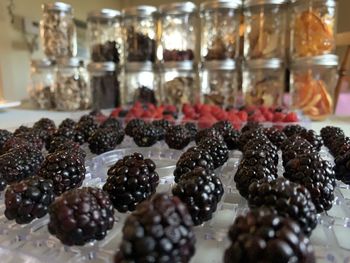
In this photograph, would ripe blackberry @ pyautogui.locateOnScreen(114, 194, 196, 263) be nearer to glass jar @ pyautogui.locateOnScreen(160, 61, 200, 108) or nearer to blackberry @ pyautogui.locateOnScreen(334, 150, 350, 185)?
blackberry @ pyautogui.locateOnScreen(334, 150, 350, 185)

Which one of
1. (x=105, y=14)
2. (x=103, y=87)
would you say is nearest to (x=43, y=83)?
(x=103, y=87)

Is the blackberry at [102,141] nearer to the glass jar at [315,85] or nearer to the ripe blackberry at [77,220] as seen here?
the ripe blackberry at [77,220]

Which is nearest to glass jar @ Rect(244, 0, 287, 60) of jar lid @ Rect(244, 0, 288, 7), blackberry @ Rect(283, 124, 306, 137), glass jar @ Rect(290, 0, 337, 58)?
jar lid @ Rect(244, 0, 288, 7)

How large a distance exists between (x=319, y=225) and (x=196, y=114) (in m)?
0.83

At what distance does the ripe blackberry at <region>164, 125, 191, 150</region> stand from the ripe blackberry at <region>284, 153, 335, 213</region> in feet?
1.25

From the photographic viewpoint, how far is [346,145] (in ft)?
2.18

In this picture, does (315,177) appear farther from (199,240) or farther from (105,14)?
(105,14)

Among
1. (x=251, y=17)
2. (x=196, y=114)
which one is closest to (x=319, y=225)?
(x=196, y=114)

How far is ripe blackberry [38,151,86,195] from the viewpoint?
549 mm

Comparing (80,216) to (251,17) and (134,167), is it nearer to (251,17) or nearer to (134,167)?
(134,167)

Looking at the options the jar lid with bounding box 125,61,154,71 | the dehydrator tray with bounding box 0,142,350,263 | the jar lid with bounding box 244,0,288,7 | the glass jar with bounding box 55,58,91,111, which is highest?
the jar lid with bounding box 244,0,288,7

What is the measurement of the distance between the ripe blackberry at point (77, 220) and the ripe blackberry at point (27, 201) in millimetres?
58

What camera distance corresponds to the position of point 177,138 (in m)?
0.89

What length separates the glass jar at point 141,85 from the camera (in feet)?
5.47
